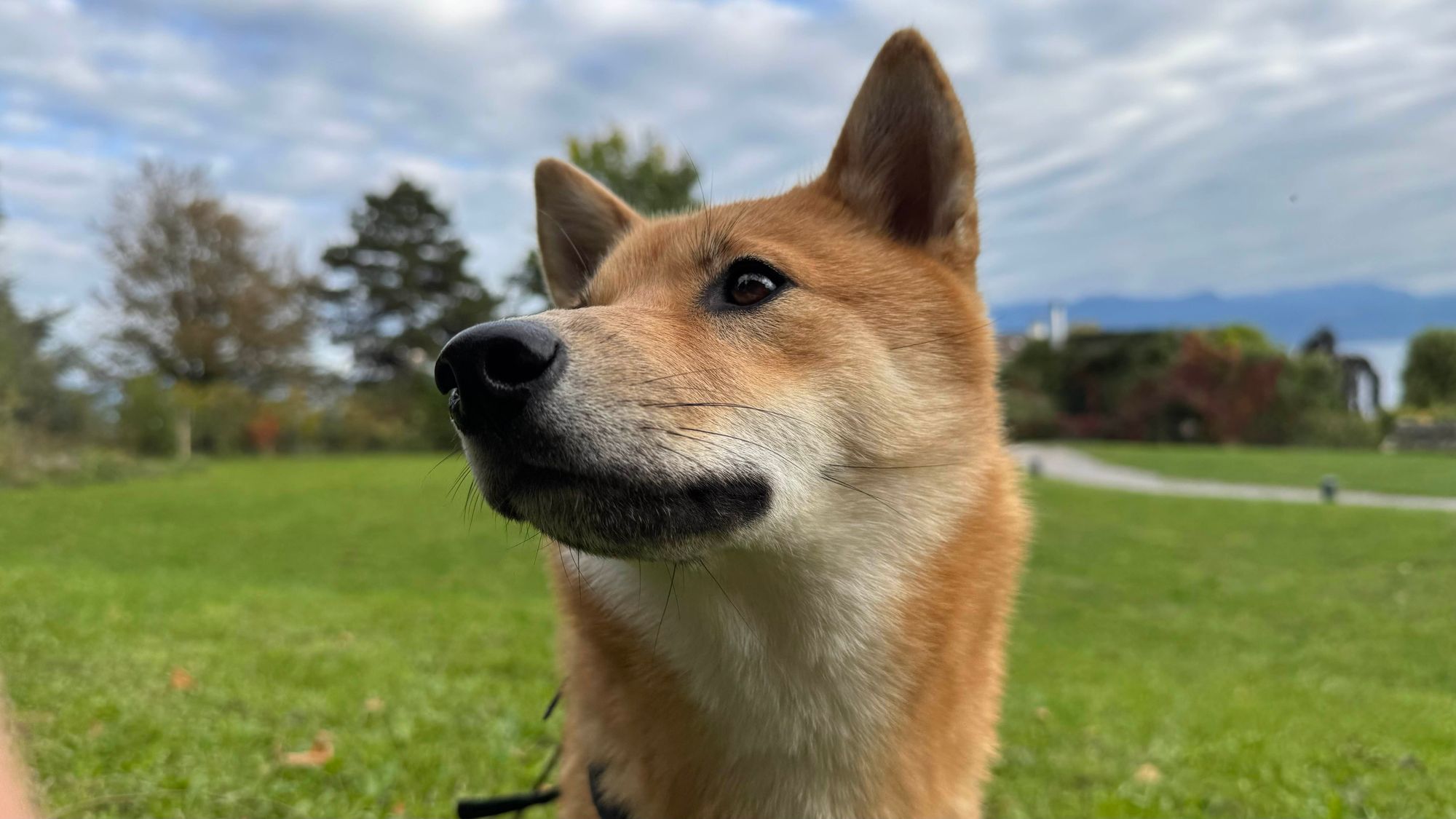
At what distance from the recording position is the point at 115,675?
14.8 ft

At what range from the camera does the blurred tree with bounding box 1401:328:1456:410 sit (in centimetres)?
2159

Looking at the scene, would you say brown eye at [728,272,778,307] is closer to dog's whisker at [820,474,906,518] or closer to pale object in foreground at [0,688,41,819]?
dog's whisker at [820,474,906,518]

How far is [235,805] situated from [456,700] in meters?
1.61

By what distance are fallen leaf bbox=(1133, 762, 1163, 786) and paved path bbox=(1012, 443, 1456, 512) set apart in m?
5.49

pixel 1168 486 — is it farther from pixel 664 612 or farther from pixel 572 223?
pixel 664 612

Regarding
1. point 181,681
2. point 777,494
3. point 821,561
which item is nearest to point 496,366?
point 777,494

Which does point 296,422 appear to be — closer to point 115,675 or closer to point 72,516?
point 72,516

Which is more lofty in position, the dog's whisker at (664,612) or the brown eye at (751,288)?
the brown eye at (751,288)

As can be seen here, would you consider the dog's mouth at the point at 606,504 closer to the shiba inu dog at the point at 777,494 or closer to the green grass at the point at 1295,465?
the shiba inu dog at the point at 777,494

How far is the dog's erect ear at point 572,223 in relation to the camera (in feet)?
9.09

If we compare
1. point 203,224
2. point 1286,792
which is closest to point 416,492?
point 1286,792

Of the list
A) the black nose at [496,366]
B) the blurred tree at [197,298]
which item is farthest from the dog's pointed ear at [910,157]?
the blurred tree at [197,298]

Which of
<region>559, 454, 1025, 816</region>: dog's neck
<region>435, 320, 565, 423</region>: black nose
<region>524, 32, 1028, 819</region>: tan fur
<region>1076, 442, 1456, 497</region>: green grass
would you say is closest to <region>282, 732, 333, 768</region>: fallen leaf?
<region>524, 32, 1028, 819</region>: tan fur

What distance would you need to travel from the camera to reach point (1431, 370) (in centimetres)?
2220
